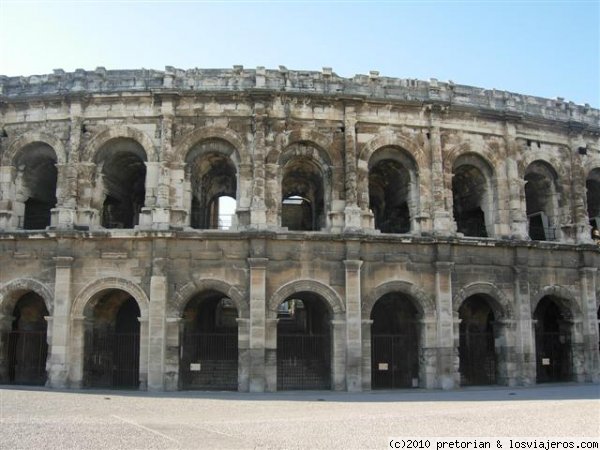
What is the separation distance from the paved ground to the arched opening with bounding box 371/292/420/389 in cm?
255

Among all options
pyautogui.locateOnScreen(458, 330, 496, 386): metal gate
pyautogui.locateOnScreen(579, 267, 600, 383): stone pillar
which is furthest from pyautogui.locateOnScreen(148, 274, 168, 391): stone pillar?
pyautogui.locateOnScreen(579, 267, 600, 383): stone pillar

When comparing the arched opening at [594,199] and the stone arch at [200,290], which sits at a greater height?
the arched opening at [594,199]

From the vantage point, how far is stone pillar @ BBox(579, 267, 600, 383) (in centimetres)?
1820

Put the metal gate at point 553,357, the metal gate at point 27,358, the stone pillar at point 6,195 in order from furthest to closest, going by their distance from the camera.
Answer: the metal gate at point 553,357
the metal gate at point 27,358
the stone pillar at point 6,195

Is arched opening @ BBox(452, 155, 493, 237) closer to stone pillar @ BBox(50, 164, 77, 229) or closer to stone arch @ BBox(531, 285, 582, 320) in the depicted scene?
stone arch @ BBox(531, 285, 582, 320)

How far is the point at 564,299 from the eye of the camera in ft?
61.1

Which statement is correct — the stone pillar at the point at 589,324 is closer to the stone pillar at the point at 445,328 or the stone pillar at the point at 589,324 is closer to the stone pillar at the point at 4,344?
the stone pillar at the point at 445,328

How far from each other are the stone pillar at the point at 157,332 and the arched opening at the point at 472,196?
9901 millimetres

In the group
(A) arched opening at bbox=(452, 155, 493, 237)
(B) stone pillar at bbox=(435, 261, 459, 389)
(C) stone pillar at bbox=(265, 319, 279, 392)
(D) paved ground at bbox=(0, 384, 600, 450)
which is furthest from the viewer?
(A) arched opening at bbox=(452, 155, 493, 237)

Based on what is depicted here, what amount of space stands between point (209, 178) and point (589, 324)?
1376 centimetres

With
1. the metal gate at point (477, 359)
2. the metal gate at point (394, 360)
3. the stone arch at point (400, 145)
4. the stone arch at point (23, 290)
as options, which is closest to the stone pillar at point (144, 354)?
the stone arch at point (23, 290)

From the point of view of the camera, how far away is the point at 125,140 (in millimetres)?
17469

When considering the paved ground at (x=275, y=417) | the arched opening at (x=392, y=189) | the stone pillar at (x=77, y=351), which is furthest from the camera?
the arched opening at (x=392, y=189)

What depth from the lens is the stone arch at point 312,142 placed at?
1720cm
